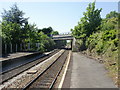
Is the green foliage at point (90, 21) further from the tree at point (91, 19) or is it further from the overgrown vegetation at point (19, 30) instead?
the overgrown vegetation at point (19, 30)

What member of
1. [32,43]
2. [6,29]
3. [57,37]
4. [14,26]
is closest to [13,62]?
[6,29]

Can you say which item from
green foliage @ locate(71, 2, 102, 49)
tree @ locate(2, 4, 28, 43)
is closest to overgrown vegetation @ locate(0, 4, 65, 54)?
tree @ locate(2, 4, 28, 43)

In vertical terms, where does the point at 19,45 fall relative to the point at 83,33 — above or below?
below

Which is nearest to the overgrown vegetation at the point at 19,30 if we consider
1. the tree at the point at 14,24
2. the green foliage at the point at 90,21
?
the tree at the point at 14,24

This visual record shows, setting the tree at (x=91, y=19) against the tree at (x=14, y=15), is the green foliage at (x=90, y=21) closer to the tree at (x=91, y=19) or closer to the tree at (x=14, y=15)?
the tree at (x=91, y=19)

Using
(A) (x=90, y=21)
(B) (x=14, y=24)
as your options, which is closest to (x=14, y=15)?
(B) (x=14, y=24)

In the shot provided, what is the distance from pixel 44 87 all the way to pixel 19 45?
104 feet

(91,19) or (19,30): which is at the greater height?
(91,19)

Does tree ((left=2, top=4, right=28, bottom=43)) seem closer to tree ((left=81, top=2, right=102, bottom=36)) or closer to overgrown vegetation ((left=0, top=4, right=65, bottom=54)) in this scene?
overgrown vegetation ((left=0, top=4, right=65, bottom=54))

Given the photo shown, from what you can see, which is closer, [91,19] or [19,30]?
[19,30]

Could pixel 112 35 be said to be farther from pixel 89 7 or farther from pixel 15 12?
pixel 15 12

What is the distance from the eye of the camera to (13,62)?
19688mm

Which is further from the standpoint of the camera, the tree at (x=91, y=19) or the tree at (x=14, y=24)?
the tree at (x=91, y=19)

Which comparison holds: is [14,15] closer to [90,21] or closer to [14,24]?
[14,24]
